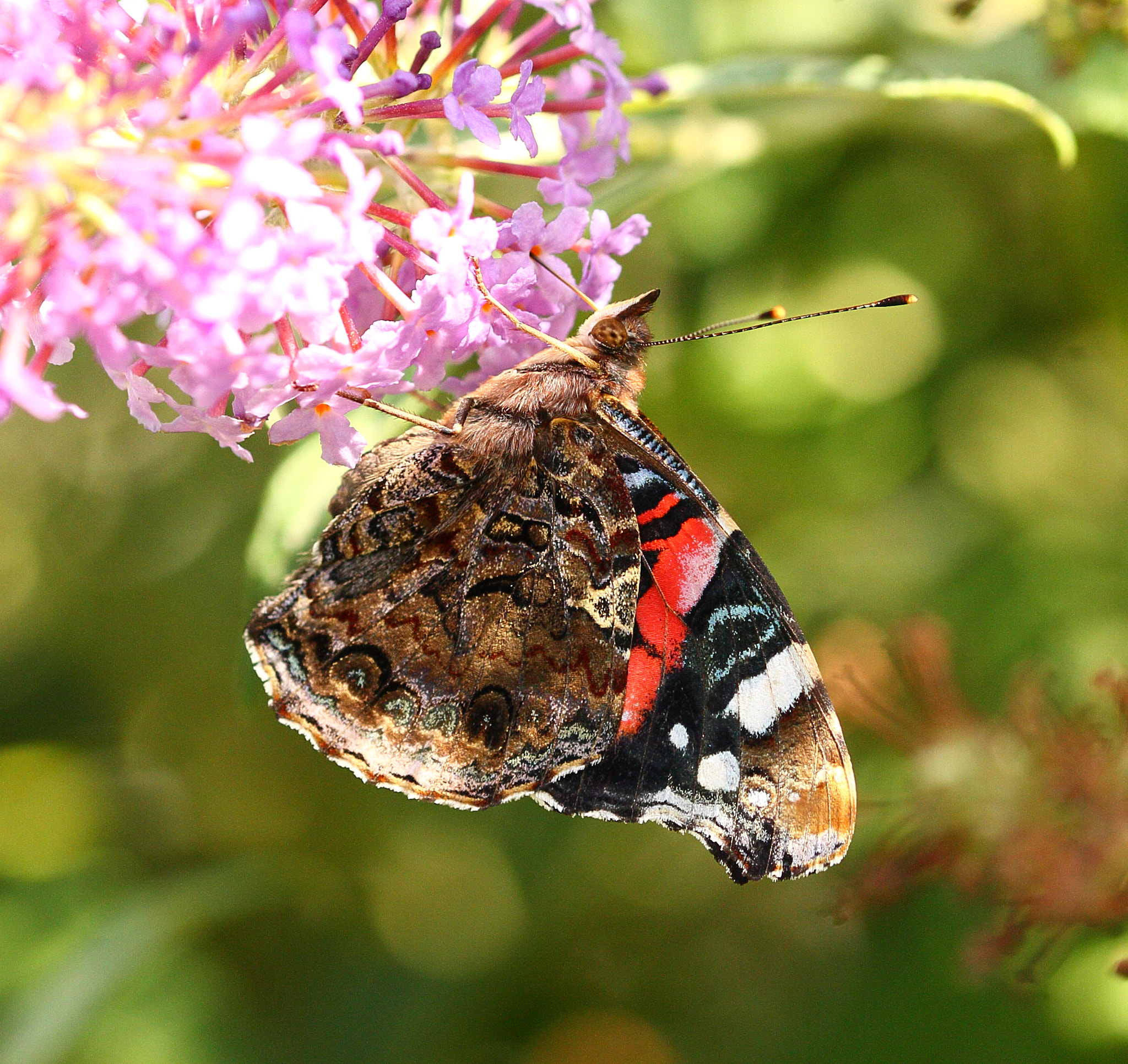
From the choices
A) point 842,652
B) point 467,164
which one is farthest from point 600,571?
point 842,652


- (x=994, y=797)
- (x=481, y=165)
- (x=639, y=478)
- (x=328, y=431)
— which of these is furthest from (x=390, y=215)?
(x=994, y=797)

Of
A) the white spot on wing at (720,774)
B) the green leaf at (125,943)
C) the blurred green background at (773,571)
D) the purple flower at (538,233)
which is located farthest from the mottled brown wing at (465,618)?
the green leaf at (125,943)

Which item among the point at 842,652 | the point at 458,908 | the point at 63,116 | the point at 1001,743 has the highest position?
the point at 63,116

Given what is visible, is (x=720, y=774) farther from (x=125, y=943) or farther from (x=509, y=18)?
(x=125, y=943)

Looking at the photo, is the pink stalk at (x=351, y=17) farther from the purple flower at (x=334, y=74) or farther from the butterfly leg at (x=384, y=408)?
the butterfly leg at (x=384, y=408)

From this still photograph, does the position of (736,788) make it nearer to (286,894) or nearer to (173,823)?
(286,894)
